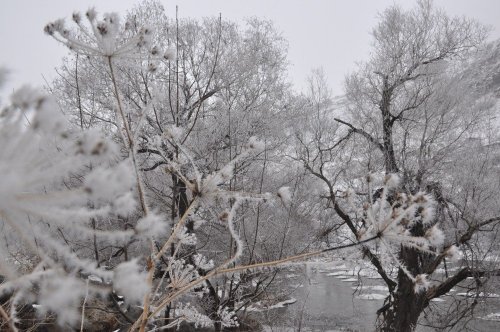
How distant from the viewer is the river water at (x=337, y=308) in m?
11.4

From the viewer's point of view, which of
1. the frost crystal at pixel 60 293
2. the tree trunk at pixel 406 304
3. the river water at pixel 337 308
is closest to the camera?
the frost crystal at pixel 60 293

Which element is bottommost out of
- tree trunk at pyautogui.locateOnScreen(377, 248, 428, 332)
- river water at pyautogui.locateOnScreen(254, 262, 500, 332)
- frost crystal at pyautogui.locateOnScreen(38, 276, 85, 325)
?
river water at pyautogui.locateOnScreen(254, 262, 500, 332)

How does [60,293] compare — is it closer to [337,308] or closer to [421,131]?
[421,131]

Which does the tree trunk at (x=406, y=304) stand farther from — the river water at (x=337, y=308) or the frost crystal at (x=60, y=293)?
the frost crystal at (x=60, y=293)

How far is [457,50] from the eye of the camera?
1066 centimetres

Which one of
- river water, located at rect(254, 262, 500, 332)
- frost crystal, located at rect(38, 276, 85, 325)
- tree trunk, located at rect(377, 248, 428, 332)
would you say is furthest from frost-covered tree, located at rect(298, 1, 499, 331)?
frost crystal, located at rect(38, 276, 85, 325)

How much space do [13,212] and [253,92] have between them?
1110 centimetres

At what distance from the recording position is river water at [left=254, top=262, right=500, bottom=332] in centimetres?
1141

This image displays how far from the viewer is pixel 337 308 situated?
15.6 metres

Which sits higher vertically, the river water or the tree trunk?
the tree trunk

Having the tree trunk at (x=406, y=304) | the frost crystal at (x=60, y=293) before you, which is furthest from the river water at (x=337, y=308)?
the frost crystal at (x=60, y=293)

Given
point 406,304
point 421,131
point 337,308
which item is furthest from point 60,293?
point 337,308

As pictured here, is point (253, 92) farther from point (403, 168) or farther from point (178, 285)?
point (178, 285)

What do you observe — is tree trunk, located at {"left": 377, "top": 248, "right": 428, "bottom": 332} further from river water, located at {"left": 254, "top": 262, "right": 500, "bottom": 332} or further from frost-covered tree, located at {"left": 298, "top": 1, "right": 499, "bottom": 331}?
river water, located at {"left": 254, "top": 262, "right": 500, "bottom": 332}
